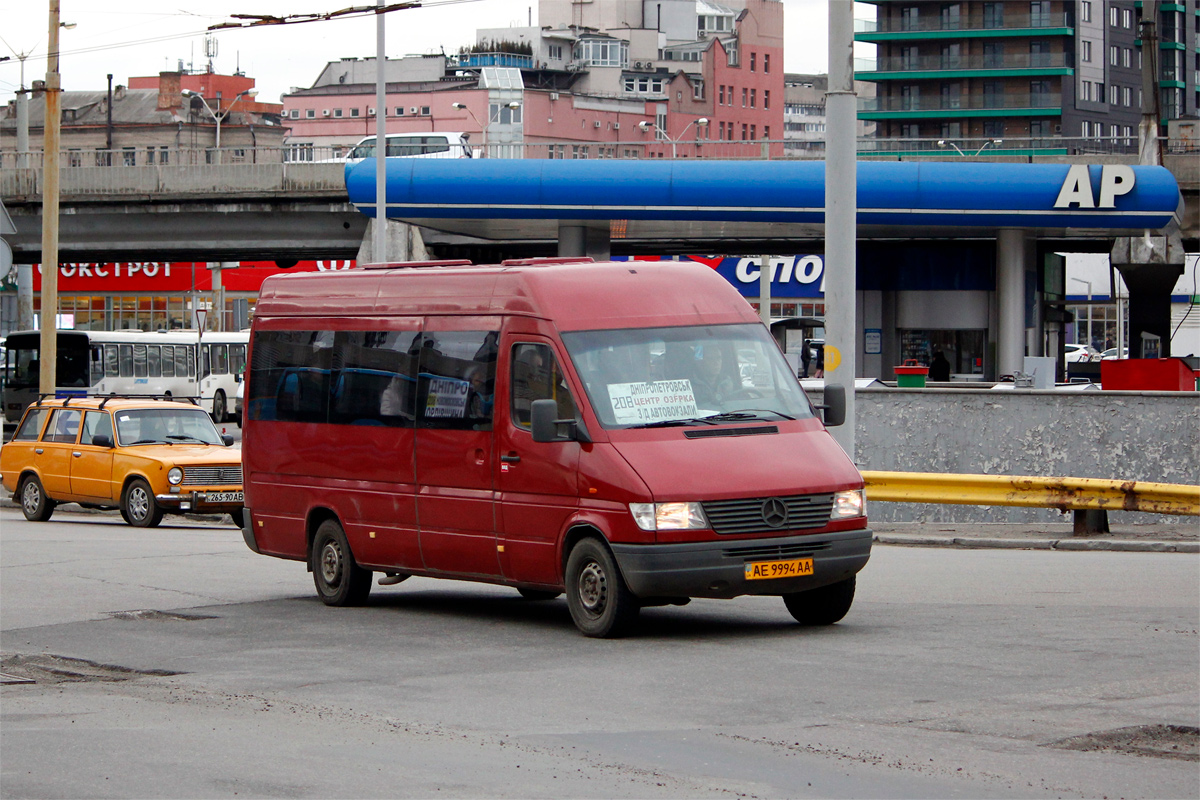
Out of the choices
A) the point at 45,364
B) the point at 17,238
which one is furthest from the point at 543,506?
the point at 17,238

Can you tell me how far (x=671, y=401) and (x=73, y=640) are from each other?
14.5 ft

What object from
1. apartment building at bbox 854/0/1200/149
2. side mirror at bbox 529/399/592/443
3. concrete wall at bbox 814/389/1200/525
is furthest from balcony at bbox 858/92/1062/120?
side mirror at bbox 529/399/592/443

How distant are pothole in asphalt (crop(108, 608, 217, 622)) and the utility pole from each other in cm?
1656

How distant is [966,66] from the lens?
108625mm

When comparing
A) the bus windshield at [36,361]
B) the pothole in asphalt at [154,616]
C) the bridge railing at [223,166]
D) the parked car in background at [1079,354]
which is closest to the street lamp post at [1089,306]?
the parked car in background at [1079,354]

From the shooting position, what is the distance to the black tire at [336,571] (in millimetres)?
13102

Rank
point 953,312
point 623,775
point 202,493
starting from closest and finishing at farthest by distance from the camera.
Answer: point 623,775 → point 202,493 → point 953,312

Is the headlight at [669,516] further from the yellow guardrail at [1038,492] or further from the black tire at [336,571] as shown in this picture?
the yellow guardrail at [1038,492]

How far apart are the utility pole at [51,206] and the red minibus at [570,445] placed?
17089 millimetres

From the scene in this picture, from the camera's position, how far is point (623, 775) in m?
6.88

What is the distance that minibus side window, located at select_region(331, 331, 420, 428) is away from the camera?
40.9ft

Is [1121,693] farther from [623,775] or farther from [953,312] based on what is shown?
[953,312]

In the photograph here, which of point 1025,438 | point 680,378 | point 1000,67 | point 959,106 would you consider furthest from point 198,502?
point 959,106

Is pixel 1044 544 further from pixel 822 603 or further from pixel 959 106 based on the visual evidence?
pixel 959 106
